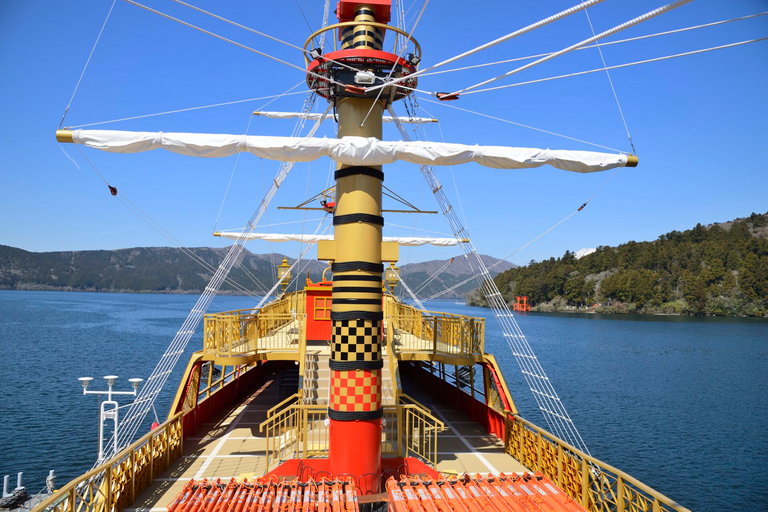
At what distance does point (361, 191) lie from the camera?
31.8ft

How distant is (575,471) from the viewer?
9.29m

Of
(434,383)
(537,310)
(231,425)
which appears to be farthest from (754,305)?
(231,425)

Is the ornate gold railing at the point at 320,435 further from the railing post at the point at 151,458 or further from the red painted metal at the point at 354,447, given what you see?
the railing post at the point at 151,458

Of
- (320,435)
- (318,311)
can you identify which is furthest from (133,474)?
(318,311)

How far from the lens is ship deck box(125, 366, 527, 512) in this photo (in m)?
10.4

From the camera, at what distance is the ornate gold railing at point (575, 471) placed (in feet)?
25.0

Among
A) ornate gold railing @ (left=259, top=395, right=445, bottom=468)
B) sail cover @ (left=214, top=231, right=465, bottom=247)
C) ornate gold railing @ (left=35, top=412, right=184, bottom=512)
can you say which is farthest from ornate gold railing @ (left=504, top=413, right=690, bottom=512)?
sail cover @ (left=214, top=231, right=465, bottom=247)

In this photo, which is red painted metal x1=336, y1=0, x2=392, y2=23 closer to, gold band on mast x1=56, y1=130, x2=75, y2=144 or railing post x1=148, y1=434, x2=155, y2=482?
gold band on mast x1=56, y1=130, x2=75, y2=144

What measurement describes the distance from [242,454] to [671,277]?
127340mm

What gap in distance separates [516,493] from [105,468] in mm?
6642

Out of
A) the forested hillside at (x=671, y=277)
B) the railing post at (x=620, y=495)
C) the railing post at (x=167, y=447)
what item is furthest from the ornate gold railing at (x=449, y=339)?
the forested hillside at (x=671, y=277)

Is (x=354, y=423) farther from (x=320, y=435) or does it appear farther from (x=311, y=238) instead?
(x=311, y=238)

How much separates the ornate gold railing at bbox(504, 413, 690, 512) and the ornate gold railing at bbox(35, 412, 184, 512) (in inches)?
308

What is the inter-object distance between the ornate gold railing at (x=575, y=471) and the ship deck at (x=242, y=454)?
49 cm
